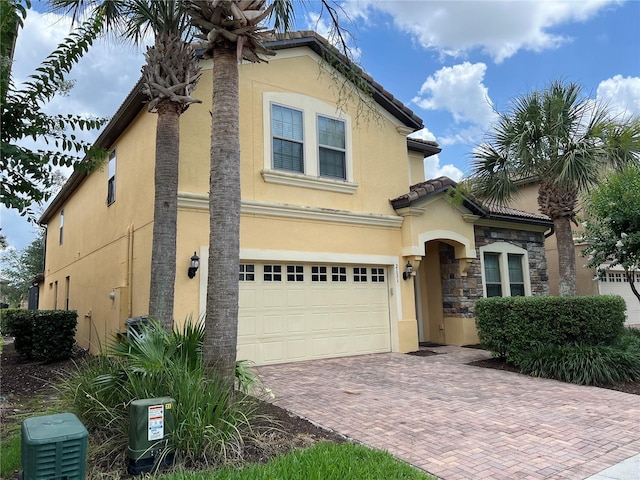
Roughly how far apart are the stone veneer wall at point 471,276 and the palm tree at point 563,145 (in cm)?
270

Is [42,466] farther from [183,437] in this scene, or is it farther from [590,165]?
[590,165]

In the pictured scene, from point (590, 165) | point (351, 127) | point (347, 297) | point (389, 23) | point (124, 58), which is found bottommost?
point (347, 297)

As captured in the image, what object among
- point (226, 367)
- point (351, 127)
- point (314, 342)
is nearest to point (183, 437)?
point (226, 367)

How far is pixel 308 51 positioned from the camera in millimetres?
11625

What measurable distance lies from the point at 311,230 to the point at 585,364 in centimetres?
634

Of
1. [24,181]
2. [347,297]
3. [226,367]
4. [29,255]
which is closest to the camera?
[226,367]

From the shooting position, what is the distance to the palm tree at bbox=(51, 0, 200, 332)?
7.62m

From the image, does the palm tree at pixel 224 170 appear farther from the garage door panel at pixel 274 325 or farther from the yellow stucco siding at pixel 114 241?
the garage door panel at pixel 274 325

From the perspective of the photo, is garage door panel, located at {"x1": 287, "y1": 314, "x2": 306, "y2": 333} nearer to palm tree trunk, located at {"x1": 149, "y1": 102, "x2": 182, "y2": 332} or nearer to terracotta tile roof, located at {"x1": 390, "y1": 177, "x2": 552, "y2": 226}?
palm tree trunk, located at {"x1": 149, "y1": 102, "x2": 182, "y2": 332}

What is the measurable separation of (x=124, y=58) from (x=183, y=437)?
8608 millimetres

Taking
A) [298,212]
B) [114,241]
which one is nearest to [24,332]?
[114,241]

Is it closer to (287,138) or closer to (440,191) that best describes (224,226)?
(287,138)

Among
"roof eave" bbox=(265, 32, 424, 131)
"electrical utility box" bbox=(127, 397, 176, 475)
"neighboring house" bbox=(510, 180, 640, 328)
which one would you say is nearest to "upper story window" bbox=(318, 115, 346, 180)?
"roof eave" bbox=(265, 32, 424, 131)

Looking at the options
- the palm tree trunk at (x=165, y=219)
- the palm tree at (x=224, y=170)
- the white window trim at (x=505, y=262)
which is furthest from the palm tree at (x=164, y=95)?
the white window trim at (x=505, y=262)
